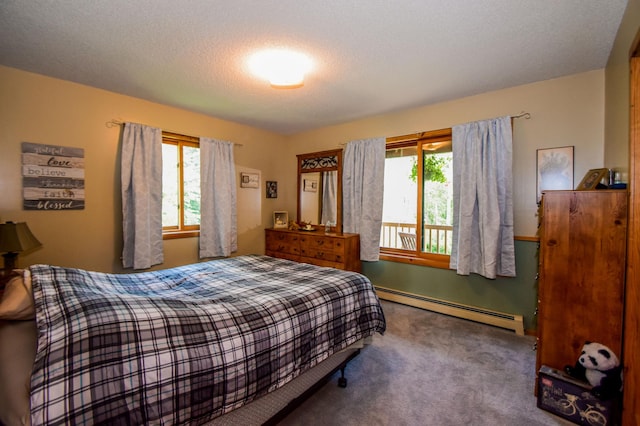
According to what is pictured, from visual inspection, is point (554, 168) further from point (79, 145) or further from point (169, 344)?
point (79, 145)

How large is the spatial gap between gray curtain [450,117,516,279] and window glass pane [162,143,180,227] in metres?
3.50

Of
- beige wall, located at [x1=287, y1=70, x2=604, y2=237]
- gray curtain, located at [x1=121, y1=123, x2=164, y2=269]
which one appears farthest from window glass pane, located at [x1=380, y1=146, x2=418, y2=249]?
gray curtain, located at [x1=121, y1=123, x2=164, y2=269]

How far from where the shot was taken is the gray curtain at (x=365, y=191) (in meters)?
3.83

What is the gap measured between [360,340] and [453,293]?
1810 millimetres

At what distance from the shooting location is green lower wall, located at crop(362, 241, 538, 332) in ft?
9.50

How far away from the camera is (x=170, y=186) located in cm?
365

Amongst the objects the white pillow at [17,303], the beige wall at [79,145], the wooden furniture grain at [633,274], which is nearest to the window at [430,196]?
the wooden furniture grain at [633,274]

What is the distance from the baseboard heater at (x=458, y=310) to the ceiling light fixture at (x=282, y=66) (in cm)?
289

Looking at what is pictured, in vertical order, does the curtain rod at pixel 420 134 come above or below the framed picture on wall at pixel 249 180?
above

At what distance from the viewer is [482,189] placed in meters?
2.99

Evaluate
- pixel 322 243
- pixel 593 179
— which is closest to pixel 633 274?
pixel 593 179

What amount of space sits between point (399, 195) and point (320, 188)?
1277 mm

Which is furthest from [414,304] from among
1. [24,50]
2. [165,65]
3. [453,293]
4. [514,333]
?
[24,50]

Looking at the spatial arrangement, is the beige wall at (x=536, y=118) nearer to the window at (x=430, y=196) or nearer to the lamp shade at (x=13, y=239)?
the window at (x=430, y=196)
